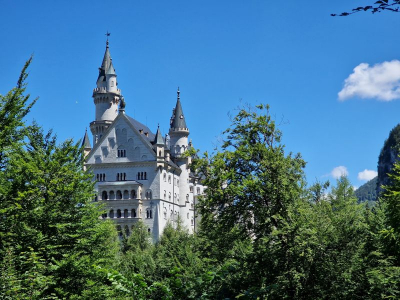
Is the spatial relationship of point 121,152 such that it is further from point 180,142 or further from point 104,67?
point 104,67

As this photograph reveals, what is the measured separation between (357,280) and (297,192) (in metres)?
5.54

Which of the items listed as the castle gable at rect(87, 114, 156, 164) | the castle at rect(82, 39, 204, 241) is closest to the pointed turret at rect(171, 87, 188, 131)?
the castle at rect(82, 39, 204, 241)

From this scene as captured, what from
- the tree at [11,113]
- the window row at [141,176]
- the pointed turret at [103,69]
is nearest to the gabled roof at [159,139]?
the window row at [141,176]

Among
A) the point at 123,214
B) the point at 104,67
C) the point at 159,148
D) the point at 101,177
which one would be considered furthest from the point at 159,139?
the point at 104,67

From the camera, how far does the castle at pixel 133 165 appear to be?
113 meters

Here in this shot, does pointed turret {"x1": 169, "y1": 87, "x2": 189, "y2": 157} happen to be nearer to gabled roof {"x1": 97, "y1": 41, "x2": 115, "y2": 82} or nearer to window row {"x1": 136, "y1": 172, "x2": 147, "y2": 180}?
window row {"x1": 136, "y1": 172, "x2": 147, "y2": 180}

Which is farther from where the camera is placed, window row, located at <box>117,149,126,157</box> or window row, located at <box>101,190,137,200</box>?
window row, located at <box>117,149,126,157</box>

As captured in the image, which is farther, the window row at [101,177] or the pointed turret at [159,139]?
the window row at [101,177]

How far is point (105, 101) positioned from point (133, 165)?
1585 cm

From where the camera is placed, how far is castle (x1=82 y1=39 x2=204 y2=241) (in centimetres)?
11331

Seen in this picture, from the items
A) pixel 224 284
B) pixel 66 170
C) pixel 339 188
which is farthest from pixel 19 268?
pixel 339 188

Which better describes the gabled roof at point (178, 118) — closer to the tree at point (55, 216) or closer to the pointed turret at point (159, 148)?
the pointed turret at point (159, 148)

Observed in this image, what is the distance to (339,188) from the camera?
57.2 m

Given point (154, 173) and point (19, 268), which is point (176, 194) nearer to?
point (154, 173)
